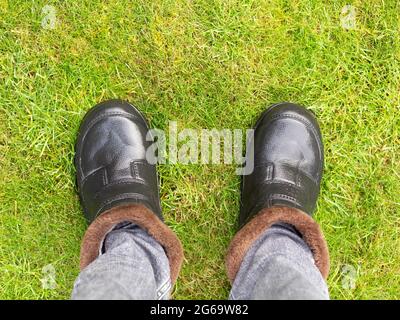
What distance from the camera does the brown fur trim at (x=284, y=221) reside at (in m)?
1.53

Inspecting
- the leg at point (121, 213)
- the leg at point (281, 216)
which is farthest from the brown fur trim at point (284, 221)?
Answer: the leg at point (121, 213)

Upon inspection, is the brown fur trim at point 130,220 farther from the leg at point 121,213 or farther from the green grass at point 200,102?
the green grass at point 200,102

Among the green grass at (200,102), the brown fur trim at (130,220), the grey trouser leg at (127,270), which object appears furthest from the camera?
the green grass at (200,102)

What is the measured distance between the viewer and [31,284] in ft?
5.78

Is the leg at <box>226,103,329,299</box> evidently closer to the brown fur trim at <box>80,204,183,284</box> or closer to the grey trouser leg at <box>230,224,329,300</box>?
the grey trouser leg at <box>230,224,329,300</box>

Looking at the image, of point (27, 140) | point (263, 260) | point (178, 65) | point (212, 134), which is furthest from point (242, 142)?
point (27, 140)

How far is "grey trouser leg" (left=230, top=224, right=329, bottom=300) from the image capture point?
1266 mm

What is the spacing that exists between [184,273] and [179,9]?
0.96 meters

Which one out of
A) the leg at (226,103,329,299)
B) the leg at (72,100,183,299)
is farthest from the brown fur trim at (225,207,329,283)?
the leg at (72,100,183,299)

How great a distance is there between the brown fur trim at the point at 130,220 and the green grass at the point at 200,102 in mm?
234

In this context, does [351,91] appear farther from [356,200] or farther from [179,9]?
[179,9]

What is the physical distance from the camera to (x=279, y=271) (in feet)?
4.40

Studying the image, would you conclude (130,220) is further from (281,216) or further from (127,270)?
(281,216)

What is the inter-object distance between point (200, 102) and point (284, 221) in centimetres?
54
